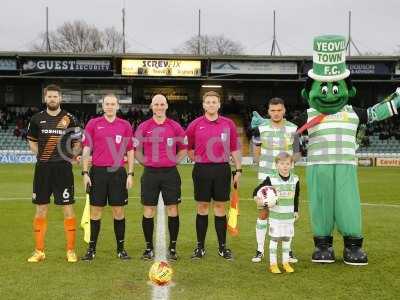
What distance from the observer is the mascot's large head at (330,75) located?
6.57 m

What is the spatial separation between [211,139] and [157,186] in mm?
A: 879

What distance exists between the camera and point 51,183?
6824 millimetres

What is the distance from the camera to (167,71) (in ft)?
99.5

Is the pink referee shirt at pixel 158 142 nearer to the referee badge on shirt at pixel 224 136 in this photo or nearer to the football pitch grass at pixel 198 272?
the referee badge on shirt at pixel 224 136

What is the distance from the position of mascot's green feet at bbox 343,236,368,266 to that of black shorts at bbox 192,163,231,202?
1.53 m

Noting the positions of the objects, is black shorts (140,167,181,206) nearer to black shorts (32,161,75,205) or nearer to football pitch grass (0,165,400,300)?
football pitch grass (0,165,400,300)

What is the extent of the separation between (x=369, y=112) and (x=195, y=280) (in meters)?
2.92

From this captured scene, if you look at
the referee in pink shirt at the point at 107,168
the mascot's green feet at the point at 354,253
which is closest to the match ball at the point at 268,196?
the mascot's green feet at the point at 354,253

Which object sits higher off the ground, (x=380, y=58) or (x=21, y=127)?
(x=380, y=58)

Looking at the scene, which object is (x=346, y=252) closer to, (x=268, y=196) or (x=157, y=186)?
(x=268, y=196)

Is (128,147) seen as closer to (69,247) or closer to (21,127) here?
(69,247)

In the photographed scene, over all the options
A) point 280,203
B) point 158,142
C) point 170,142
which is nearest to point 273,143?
point 280,203

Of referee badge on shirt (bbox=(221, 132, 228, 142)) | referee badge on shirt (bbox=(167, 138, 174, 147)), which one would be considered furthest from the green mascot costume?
referee badge on shirt (bbox=(167, 138, 174, 147))

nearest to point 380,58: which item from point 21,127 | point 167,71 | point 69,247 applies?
point 167,71
